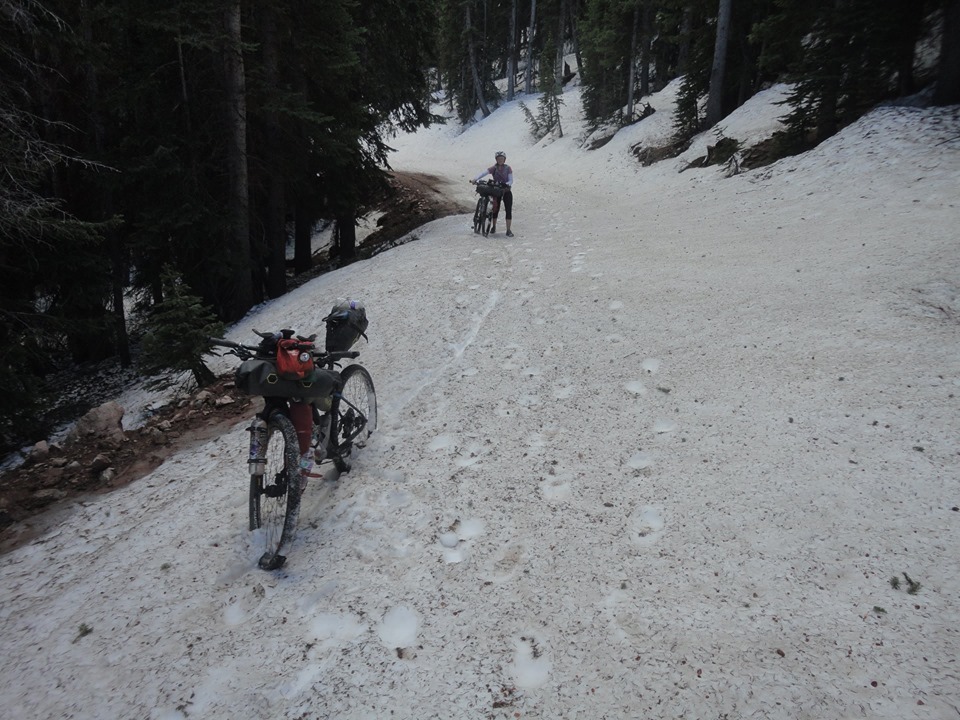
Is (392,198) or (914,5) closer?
(914,5)

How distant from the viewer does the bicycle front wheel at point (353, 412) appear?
4.52m

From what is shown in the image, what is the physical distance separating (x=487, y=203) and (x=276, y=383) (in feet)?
32.8

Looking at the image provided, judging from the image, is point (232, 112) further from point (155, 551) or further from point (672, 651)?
point (672, 651)

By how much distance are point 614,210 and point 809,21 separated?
8048 mm

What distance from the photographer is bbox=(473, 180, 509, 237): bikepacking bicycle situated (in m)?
12.1

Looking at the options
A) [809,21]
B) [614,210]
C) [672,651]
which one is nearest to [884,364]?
[672,651]

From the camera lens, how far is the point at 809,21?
14672mm

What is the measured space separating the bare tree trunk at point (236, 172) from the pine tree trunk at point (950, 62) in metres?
14.9

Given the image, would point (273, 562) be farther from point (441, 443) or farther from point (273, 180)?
point (273, 180)

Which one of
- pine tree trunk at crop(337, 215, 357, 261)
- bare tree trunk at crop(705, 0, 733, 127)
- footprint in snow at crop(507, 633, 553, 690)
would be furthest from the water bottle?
bare tree trunk at crop(705, 0, 733, 127)

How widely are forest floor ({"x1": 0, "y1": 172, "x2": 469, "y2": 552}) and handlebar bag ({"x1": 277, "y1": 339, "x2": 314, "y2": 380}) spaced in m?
3.07

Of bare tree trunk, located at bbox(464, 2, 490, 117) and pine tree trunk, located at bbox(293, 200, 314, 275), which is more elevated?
bare tree trunk, located at bbox(464, 2, 490, 117)

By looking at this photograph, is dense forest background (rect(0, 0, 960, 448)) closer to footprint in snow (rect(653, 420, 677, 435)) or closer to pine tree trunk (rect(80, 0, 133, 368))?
pine tree trunk (rect(80, 0, 133, 368))

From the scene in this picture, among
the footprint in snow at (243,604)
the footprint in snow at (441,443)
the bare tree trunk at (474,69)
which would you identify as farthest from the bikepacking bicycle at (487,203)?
the bare tree trunk at (474,69)
